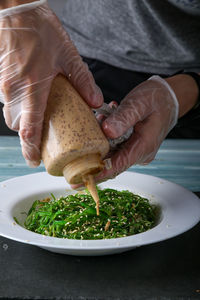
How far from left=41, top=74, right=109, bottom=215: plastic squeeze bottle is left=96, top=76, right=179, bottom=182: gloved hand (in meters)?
0.18

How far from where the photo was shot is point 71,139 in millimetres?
994

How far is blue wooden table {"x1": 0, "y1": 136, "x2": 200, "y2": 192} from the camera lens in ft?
6.35

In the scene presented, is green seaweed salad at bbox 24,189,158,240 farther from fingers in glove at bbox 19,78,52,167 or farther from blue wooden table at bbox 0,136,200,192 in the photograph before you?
blue wooden table at bbox 0,136,200,192

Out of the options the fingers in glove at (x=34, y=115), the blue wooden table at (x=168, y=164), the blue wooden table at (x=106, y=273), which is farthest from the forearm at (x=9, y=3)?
the blue wooden table at (x=168, y=164)

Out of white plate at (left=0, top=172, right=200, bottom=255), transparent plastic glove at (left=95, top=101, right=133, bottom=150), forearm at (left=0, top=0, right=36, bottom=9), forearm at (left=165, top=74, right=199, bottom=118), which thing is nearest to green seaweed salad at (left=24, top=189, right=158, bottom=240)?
white plate at (left=0, top=172, right=200, bottom=255)

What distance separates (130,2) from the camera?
1884 mm

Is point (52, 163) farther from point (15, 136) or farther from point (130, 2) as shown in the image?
point (15, 136)

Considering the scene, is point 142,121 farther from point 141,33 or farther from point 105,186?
point 141,33

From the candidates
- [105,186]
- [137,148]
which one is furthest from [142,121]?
[105,186]

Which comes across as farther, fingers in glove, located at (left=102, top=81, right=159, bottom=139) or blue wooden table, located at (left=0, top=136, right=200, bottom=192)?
blue wooden table, located at (left=0, top=136, right=200, bottom=192)

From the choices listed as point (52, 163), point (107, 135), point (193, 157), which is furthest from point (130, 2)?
point (52, 163)

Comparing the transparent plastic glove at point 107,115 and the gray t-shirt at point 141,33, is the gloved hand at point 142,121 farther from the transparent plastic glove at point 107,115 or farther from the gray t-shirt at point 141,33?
the gray t-shirt at point 141,33

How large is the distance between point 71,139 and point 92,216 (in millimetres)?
372

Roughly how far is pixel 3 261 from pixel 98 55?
1272mm
